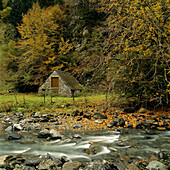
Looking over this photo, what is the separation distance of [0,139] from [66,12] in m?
25.9

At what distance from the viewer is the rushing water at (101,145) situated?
13.5 ft

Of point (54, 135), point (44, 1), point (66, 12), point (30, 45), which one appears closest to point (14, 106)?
point (54, 135)

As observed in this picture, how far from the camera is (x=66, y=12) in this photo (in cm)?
2722

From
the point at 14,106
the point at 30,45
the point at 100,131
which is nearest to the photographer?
the point at 100,131

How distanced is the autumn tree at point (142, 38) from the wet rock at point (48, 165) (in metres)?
3.06

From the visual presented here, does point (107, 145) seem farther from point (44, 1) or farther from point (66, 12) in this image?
point (44, 1)

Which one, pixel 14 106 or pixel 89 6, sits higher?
pixel 89 6

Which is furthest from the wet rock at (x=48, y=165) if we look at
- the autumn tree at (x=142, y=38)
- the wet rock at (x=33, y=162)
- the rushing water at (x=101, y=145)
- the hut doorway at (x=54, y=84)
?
the hut doorway at (x=54, y=84)

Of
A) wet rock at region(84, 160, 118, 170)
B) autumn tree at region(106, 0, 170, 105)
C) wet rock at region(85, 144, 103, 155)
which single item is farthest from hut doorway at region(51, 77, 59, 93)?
wet rock at region(84, 160, 118, 170)

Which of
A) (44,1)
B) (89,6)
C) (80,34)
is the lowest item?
(80,34)

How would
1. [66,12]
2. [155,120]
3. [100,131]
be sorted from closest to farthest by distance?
[100,131] < [155,120] < [66,12]

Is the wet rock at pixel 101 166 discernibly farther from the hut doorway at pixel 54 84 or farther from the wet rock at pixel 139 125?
the hut doorway at pixel 54 84

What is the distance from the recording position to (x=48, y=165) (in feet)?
10.3

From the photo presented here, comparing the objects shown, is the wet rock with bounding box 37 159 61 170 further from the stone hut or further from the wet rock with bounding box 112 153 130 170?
the stone hut
